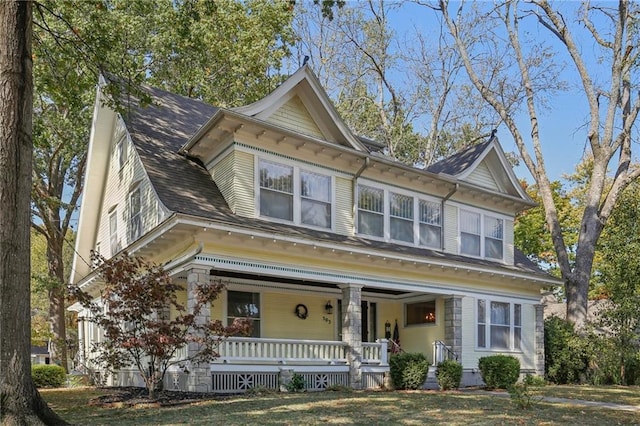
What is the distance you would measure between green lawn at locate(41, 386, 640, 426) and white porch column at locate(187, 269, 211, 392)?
113 cm

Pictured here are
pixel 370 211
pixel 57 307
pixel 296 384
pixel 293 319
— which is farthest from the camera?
pixel 57 307

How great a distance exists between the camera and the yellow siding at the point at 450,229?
1878cm

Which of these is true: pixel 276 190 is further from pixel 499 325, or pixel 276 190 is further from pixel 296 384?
pixel 499 325

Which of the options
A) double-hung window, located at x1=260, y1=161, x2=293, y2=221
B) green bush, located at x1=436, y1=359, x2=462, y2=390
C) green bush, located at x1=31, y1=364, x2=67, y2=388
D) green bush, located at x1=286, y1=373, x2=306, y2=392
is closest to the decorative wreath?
green bush, located at x1=286, y1=373, x2=306, y2=392

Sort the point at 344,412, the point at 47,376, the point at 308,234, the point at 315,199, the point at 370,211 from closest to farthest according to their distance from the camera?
1. the point at 344,412
2. the point at 308,234
3. the point at 315,199
4. the point at 370,211
5. the point at 47,376

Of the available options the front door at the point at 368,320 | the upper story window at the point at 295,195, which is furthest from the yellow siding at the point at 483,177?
the upper story window at the point at 295,195

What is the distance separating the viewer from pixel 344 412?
377 inches

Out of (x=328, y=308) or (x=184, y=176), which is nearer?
(x=184, y=176)

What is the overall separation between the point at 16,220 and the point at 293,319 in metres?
10.9

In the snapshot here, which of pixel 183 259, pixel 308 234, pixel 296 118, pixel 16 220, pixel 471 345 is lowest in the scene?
pixel 471 345

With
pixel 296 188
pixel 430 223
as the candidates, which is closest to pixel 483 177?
pixel 430 223

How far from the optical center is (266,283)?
16828 millimetres

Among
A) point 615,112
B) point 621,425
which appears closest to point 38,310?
point 615,112

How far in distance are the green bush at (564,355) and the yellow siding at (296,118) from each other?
11.8 meters
